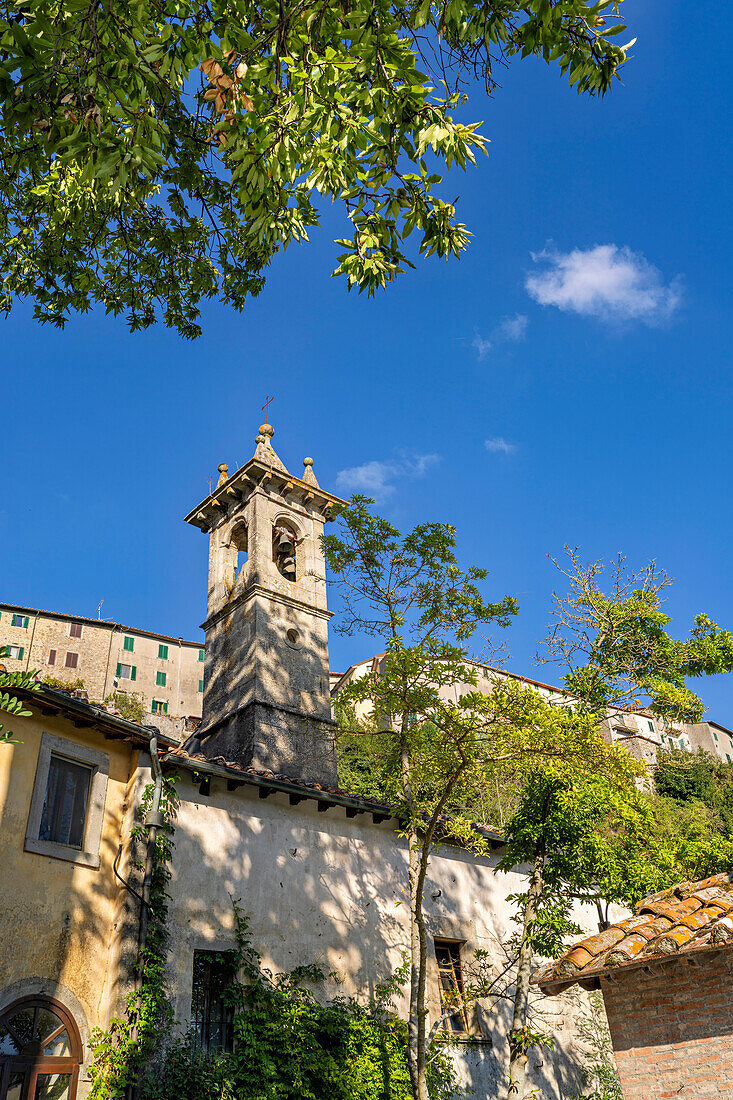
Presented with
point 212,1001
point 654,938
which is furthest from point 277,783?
point 654,938

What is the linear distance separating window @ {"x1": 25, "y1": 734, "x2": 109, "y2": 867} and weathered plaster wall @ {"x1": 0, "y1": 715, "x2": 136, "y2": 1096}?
9 cm

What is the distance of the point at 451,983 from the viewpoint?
44.8 ft

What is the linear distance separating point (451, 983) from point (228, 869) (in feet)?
16.5

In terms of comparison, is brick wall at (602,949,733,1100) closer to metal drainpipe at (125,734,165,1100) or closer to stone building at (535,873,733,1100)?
stone building at (535,873,733,1100)

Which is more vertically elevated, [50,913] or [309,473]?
[309,473]

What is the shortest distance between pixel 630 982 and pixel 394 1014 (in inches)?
240

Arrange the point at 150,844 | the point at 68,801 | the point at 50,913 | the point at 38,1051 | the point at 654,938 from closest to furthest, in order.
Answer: the point at 654,938
the point at 38,1051
the point at 50,913
the point at 68,801
the point at 150,844

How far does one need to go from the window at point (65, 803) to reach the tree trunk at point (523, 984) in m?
6.22

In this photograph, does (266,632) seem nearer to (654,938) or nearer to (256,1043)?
(256,1043)

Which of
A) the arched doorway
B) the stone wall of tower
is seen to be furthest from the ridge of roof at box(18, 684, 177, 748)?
the stone wall of tower

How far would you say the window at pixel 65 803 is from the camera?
32.1 feet

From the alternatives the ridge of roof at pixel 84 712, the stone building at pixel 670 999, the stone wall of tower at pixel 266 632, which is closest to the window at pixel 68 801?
the ridge of roof at pixel 84 712

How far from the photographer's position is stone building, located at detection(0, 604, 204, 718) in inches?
1938

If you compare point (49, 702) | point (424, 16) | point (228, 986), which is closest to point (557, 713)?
point (228, 986)
